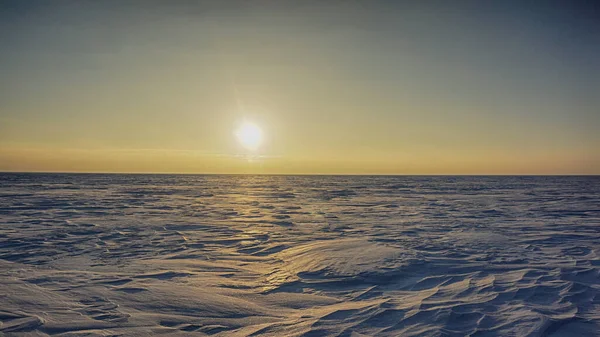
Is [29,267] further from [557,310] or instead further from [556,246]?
[556,246]

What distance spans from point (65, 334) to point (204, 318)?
1.53 meters

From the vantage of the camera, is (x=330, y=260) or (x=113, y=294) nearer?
(x=113, y=294)

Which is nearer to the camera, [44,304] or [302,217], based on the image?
[44,304]

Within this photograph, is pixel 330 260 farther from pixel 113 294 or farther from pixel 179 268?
pixel 113 294

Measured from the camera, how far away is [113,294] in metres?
5.74

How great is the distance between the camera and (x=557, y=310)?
5.09 metres

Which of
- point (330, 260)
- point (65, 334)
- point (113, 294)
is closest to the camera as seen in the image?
point (65, 334)

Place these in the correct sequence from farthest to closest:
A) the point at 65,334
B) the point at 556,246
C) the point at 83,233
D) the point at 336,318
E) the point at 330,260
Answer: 1. the point at 83,233
2. the point at 556,246
3. the point at 330,260
4. the point at 336,318
5. the point at 65,334

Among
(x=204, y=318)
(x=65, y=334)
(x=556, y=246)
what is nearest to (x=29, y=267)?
(x=65, y=334)

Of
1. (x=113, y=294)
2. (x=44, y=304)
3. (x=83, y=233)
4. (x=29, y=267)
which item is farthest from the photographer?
(x=83, y=233)

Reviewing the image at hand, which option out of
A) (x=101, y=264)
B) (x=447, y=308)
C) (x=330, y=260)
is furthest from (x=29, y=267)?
(x=447, y=308)

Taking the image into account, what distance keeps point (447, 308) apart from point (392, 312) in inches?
29.7

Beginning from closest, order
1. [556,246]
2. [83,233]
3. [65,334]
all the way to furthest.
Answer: [65,334] < [556,246] < [83,233]

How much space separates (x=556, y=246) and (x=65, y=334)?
10371mm
